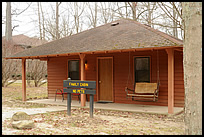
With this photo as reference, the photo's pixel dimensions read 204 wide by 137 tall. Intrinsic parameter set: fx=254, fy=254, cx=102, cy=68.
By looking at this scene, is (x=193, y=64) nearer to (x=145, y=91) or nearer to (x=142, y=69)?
(x=145, y=91)

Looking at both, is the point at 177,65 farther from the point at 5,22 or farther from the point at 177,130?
the point at 5,22

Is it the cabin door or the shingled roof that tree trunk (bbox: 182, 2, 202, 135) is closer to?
the shingled roof

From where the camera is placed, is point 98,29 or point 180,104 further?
point 98,29

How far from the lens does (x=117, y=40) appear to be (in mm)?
10188

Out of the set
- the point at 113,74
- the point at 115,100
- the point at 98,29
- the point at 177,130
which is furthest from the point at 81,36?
the point at 177,130

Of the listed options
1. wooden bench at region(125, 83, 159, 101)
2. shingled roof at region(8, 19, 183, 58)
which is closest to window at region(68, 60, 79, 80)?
shingled roof at region(8, 19, 183, 58)

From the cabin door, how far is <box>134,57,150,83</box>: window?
1250 mm

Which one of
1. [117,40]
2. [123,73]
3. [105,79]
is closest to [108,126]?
[117,40]

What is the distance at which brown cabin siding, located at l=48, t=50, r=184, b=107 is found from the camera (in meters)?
10.2

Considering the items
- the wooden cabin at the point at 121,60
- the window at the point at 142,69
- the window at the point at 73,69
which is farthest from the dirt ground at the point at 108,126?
the window at the point at 73,69

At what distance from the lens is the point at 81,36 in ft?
42.4

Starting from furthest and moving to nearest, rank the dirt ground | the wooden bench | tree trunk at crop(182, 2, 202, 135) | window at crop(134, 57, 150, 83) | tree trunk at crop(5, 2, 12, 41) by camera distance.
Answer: tree trunk at crop(5, 2, 12, 41) → window at crop(134, 57, 150, 83) → the wooden bench → the dirt ground → tree trunk at crop(182, 2, 202, 135)

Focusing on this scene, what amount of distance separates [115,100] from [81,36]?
375cm

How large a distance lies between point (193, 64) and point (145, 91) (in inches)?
230
